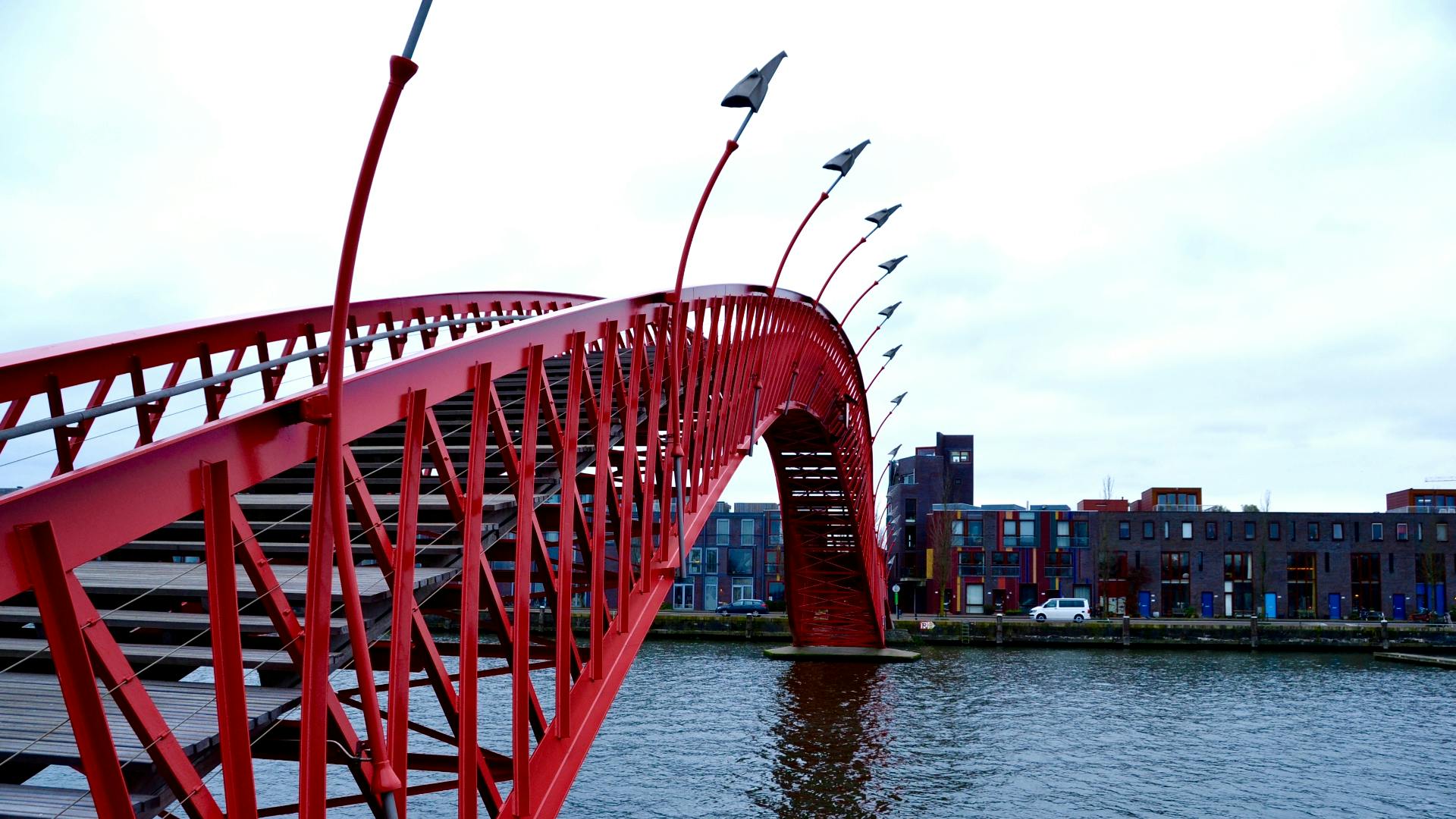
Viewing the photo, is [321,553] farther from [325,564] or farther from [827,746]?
[827,746]

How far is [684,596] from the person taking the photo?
97.9 meters

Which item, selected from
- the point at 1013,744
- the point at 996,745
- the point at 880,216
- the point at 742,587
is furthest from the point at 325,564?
the point at 742,587

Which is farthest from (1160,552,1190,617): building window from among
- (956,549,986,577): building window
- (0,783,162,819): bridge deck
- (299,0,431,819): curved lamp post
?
(0,783,162,819): bridge deck

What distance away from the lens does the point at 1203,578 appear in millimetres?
90750

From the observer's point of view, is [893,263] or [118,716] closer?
Result: [118,716]

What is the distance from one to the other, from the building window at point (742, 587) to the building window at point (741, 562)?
2.15 feet

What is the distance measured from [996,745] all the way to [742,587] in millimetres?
66096

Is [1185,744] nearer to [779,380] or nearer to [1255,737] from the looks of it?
[1255,737]

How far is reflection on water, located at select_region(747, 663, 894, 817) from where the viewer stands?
2409 cm

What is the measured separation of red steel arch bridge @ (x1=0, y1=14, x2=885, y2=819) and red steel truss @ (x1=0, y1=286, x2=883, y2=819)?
0.02 metres

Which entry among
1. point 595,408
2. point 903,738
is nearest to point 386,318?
point 595,408

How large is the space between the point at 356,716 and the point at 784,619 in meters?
40.6

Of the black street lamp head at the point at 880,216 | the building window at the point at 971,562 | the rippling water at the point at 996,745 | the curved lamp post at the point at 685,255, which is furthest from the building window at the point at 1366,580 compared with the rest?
the curved lamp post at the point at 685,255

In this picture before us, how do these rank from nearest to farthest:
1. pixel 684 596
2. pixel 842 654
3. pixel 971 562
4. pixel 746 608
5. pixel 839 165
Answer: pixel 839 165, pixel 842 654, pixel 746 608, pixel 971 562, pixel 684 596
